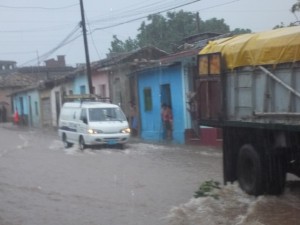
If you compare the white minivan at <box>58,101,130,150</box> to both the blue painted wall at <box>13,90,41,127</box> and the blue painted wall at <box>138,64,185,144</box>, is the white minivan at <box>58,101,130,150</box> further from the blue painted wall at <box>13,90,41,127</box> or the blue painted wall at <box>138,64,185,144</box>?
the blue painted wall at <box>13,90,41,127</box>

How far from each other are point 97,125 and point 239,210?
1385 centimetres

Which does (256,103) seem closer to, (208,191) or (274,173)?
(274,173)

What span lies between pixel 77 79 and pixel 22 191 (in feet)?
90.1

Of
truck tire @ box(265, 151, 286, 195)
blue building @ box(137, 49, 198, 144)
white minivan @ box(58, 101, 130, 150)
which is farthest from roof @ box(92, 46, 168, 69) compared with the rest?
truck tire @ box(265, 151, 286, 195)

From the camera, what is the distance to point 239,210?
912 centimetres

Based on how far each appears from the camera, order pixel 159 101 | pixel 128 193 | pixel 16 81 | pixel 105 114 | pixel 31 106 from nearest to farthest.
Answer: pixel 128 193
pixel 105 114
pixel 159 101
pixel 31 106
pixel 16 81

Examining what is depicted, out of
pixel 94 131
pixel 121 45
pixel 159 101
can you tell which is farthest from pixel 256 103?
pixel 121 45

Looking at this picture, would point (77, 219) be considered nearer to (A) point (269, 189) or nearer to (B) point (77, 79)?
(A) point (269, 189)

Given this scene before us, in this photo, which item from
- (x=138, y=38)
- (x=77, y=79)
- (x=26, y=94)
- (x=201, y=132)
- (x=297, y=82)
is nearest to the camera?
(x=297, y=82)

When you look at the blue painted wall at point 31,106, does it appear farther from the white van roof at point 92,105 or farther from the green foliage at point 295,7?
the green foliage at point 295,7

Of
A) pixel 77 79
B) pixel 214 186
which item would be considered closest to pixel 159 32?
pixel 77 79

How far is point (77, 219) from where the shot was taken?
32.4ft

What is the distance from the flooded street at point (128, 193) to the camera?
29.9 feet

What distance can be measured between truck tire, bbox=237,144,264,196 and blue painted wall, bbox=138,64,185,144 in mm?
14206
